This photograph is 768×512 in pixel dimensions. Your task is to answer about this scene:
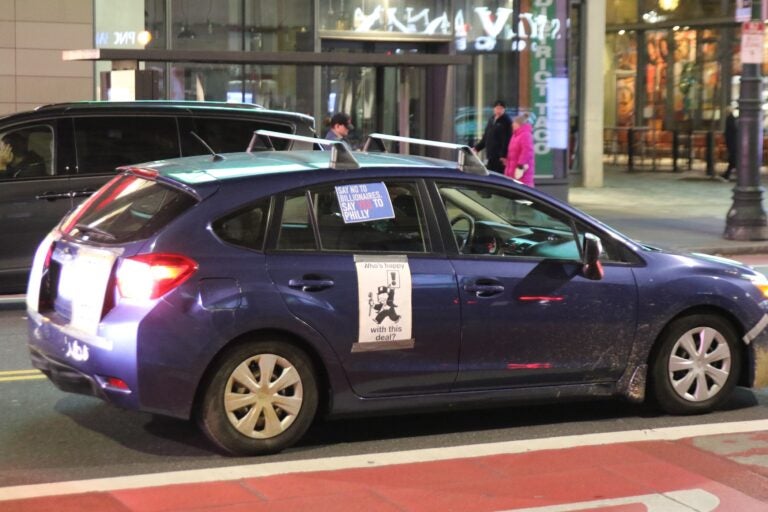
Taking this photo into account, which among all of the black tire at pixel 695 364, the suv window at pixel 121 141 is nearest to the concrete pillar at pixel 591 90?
the suv window at pixel 121 141

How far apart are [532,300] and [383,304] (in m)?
0.92

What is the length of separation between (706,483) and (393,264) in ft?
6.45

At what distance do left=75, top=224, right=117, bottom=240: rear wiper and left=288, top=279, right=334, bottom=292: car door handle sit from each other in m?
0.99

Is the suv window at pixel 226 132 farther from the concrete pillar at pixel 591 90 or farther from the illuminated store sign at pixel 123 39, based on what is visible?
the concrete pillar at pixel 591 90

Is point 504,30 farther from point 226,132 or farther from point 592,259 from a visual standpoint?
point 592,259

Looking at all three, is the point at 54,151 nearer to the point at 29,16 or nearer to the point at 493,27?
the point at 29,16

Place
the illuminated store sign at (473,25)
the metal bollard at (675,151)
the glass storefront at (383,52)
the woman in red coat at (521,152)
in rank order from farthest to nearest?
1. the metal bollard at (675,151)
2. the illuminated store sign at (473,25)
3. the glass storefront at (383,52)
4. the woman in red coat at (521,152)

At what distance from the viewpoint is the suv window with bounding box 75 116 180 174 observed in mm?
11016

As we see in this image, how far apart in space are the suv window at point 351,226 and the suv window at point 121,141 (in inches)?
198

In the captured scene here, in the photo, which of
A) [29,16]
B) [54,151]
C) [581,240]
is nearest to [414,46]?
[29,16]

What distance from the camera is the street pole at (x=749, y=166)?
16594 mm

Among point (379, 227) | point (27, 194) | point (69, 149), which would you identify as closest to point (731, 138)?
point (69, 149)

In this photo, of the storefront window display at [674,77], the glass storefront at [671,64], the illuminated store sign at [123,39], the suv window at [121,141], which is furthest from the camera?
the storefront window display at [674,77]

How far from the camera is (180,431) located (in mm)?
6871
